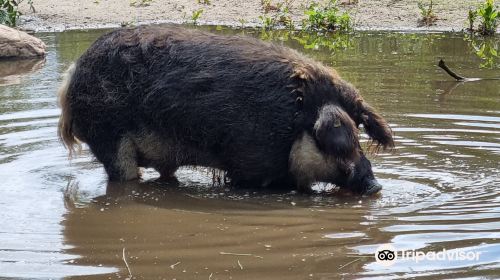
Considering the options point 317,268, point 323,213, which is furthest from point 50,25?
point 317,268

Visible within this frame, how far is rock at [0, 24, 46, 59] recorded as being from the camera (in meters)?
13.8

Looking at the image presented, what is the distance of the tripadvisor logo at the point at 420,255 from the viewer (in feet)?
17.1

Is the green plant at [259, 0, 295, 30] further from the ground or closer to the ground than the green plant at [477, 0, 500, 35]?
closer to the ground

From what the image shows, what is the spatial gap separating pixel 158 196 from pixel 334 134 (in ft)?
4.83

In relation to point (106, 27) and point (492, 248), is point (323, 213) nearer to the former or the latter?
point (492, 248)

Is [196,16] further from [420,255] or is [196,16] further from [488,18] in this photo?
[420,255]

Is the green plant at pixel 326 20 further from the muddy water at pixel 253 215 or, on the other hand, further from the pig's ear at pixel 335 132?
the pig's ear at pixel 335 132

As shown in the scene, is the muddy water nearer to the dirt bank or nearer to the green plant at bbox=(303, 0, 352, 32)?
the green plant at bbox=(303, 0, 352, 32)

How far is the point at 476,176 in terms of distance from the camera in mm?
7227

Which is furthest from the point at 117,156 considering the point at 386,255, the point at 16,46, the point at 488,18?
the point at 488,18

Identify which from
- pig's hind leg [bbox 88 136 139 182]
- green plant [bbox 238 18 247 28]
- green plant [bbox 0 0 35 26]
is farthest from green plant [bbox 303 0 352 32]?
pig's hind leg [bbox 88 136 139 182]

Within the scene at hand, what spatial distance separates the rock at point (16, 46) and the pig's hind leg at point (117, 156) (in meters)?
7.04

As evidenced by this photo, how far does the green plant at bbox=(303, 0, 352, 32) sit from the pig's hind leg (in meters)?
8.39

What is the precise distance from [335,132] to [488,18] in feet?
26.7
